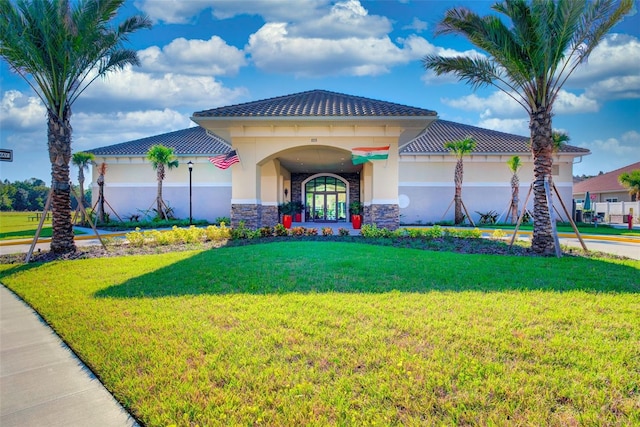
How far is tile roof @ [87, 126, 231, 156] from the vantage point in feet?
80.5

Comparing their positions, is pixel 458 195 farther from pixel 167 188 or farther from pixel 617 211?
pixel 167 188

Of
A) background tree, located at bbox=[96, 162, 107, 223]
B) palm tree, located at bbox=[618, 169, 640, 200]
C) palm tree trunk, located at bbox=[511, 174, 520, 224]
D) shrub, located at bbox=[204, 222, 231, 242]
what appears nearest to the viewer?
shrub, located at bbox=[204, 222, 231, 242]

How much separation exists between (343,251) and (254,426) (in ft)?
23.8

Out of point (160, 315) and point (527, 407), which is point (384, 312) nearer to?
point (527, 407)

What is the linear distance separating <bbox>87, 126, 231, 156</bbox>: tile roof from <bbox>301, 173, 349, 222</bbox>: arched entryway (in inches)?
262

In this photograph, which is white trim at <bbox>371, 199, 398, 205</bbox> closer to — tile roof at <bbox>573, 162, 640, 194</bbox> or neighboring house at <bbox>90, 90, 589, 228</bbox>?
neighboring house at <bbox>90, 90, 589, 228</bbox>

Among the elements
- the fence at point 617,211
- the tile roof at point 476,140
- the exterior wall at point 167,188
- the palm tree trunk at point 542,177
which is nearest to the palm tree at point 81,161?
the exterior wall at point 167,188

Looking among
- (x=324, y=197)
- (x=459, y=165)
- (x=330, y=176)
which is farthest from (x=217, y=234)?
(x=459, y=165)

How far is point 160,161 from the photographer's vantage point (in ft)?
72.5

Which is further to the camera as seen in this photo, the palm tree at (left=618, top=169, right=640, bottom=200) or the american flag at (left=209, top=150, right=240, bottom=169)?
the palm tree at (left=618, top=169, right=640, bottom=200)

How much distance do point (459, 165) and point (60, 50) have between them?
20.9 metres

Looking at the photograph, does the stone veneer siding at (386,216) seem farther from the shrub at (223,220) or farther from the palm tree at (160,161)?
the palm tree at (160,161)

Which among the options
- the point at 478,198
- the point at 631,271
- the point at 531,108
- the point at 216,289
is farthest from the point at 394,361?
the point at 478,198

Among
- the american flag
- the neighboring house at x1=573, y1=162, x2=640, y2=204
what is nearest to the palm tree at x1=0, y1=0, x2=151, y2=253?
the american flag
